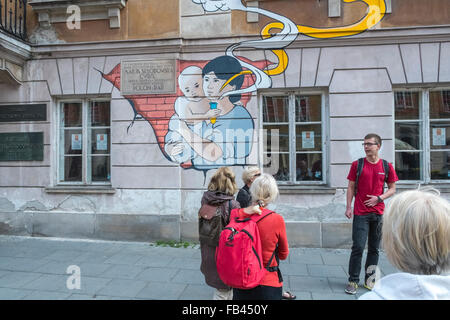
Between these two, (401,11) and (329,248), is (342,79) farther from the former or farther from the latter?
(329,248)

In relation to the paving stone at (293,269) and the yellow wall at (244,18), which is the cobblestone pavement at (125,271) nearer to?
the paving stone at (293,269)

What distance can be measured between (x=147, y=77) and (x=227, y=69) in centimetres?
160

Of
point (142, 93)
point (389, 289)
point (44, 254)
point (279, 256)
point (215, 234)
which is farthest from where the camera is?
point (142, 93)

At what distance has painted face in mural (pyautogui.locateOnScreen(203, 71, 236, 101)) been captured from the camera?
6.39 metres

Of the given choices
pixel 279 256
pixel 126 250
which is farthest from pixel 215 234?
pixel 126 250

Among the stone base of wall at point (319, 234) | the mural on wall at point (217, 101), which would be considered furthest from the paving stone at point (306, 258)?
the mural on wall at point (217, 101)

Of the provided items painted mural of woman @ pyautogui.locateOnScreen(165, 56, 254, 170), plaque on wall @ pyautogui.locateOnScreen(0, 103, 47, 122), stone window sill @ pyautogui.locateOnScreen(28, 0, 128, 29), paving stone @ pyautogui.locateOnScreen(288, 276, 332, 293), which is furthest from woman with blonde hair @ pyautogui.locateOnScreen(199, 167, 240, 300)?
plaque on wall @ pyautogui.locateOnScreen(0, 103, 47, 122)

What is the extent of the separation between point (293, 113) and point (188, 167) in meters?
2.27

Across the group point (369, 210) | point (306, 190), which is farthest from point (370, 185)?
point (306, 190)

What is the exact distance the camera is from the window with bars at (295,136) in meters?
6.40

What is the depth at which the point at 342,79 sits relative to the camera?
6129mm

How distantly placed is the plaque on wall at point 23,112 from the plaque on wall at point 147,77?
1781 mm

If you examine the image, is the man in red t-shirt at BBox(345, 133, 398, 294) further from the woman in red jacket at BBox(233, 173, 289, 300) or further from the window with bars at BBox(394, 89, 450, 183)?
the window with bars at BBox(394, 89, 450, 183)

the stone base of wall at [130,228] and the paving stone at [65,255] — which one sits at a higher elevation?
the stone base of wall at [130,228]
